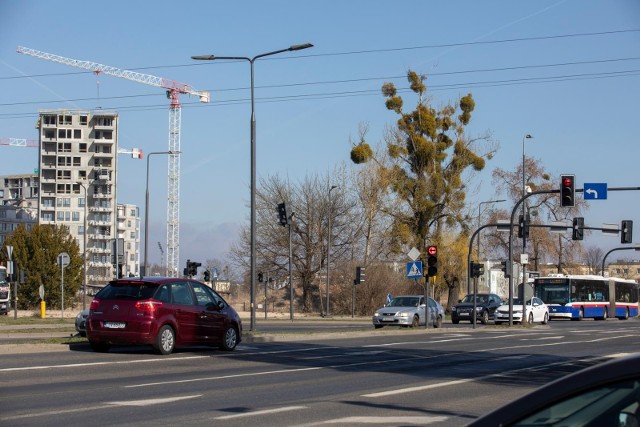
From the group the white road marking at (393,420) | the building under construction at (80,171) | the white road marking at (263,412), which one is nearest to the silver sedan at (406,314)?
the white road marking at (263,412)

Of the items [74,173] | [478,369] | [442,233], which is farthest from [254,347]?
[74,173]

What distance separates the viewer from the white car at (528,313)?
47.7 meters

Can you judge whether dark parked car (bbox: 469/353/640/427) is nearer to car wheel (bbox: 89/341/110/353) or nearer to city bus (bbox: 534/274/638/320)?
car wheel (bbox: 89/341/110/353)

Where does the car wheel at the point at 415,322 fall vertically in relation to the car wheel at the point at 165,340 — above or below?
below

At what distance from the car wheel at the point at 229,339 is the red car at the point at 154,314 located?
0.40m

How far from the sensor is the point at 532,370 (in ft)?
60.5

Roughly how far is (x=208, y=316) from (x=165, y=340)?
1.30 metres

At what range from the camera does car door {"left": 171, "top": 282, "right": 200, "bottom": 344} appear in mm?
20281

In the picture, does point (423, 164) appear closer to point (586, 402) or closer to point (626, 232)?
point (626, 232)

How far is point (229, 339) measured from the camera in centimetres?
2197

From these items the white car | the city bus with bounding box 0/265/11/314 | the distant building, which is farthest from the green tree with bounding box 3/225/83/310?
the distant building

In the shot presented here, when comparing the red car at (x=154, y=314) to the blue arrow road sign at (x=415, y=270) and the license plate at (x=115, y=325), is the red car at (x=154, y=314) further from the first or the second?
the blue arrow road sign at (x=415, y=270)

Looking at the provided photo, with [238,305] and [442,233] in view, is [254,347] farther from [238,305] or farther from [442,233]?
[238,305]

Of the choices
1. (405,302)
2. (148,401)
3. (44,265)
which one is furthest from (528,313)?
(44,265)
